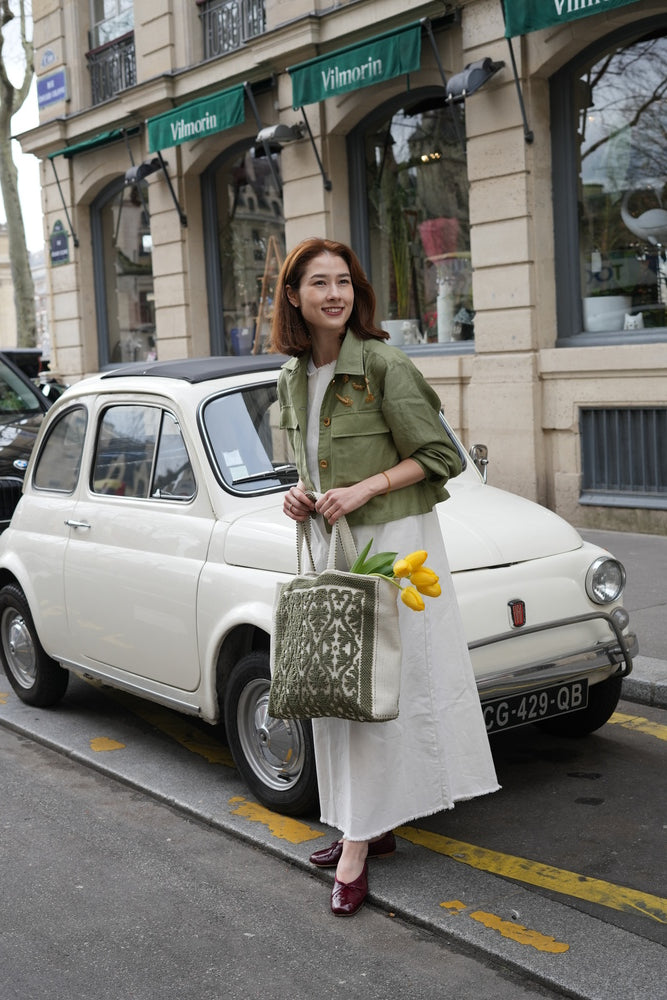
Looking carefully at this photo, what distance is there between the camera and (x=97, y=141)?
59.9ft

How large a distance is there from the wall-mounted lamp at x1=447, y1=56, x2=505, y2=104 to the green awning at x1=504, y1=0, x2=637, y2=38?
544mm

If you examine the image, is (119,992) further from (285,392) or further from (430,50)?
(430,50)

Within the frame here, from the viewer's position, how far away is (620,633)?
15.9 feet

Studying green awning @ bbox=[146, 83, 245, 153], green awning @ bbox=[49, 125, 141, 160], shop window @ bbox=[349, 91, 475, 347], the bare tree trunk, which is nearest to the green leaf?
shop window @ bbox=[349, 91, 475, 347]

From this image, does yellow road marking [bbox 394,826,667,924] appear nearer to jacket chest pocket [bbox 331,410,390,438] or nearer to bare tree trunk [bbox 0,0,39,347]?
jacket chest pocket [bbox 331,410,390,438]

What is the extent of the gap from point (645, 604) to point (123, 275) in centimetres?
1367

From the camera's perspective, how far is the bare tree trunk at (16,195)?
26625mm

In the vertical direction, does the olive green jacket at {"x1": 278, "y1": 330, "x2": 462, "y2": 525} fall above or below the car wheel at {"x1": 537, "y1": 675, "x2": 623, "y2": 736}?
above

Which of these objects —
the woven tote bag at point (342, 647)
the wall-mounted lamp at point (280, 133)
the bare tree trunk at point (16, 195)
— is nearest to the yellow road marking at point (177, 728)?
the woven tote bag at point (342, 647)

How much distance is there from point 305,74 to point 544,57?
3.19 metres

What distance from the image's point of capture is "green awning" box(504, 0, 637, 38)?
1012cm

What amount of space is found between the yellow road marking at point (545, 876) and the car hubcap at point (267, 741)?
1.54 ft

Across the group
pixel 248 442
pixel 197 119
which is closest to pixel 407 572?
pixel 248 442

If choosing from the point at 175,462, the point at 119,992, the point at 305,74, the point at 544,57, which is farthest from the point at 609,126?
the point at 119,992
